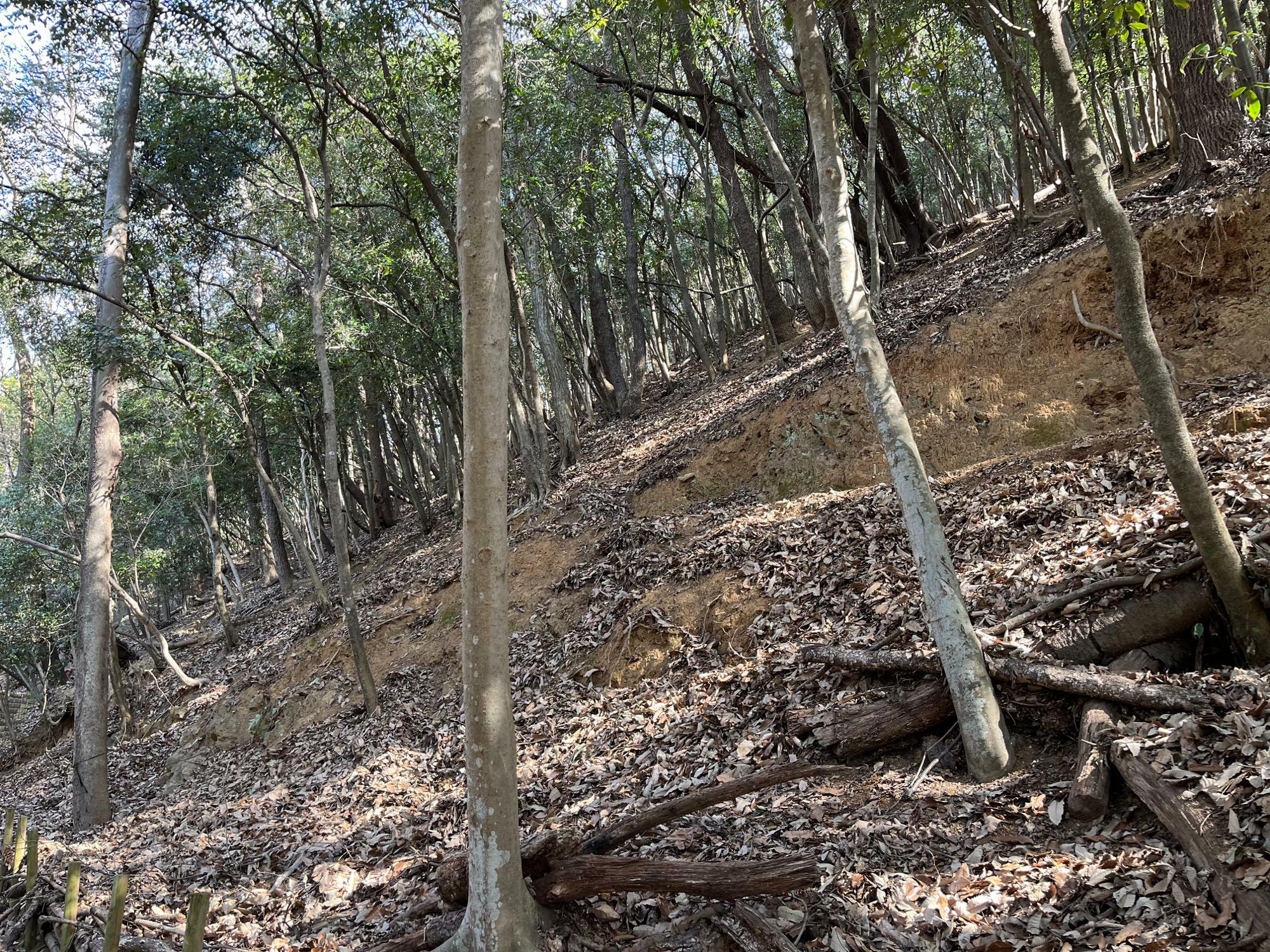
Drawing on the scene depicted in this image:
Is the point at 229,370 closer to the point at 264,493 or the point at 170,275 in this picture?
the point at 170,275

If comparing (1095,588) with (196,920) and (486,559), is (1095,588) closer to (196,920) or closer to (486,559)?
(486,559)

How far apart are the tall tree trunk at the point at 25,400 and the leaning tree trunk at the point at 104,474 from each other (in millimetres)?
15298

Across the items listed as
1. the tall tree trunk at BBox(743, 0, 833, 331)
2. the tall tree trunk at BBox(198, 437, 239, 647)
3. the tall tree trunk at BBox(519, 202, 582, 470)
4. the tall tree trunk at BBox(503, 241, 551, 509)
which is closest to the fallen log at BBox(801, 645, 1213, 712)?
the tall tree trunk at BBox(503, 241, 551, 509)

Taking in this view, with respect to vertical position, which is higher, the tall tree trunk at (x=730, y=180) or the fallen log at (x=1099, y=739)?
the tall tree trunk at (x=730, y=180)

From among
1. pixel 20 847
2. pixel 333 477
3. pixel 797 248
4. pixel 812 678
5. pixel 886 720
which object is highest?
pixel 797 248

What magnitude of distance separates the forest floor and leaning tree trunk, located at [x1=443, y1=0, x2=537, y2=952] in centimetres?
53

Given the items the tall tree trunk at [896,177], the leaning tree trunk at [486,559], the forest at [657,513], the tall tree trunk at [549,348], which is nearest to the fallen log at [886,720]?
the forest at [657,513]

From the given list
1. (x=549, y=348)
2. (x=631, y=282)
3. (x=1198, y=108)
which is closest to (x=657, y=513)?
(x=549, y=348)

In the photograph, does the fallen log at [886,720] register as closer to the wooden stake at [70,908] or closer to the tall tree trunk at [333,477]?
the wooden stake at [70,908]

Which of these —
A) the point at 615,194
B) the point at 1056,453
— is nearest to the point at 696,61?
the point at 615,194

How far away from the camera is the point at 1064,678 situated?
15.1ft

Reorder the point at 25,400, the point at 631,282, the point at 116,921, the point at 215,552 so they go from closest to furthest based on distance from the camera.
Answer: the point at 116,921 < the point at 215,552 < the point at 631,282 < the point at 25,400

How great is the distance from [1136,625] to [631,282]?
16.7 meters

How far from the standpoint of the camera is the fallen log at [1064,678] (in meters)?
4.18
